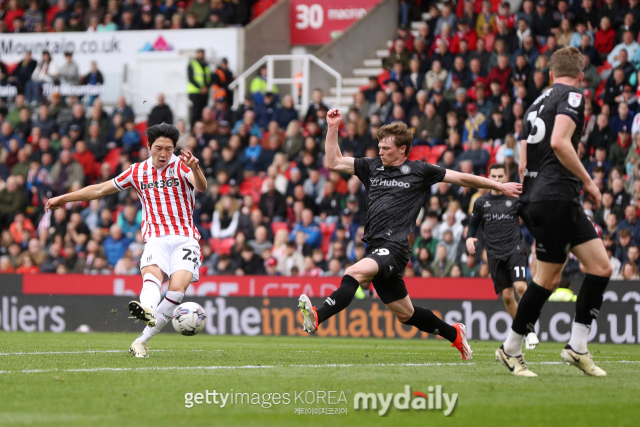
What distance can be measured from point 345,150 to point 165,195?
10677 millimetres

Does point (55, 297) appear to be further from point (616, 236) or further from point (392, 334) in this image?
point (616, 236)

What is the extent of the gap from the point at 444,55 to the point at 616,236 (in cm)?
630

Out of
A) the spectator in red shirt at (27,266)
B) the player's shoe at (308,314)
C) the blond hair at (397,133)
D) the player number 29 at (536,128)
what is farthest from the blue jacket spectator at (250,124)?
the player number 29 at (536,128)

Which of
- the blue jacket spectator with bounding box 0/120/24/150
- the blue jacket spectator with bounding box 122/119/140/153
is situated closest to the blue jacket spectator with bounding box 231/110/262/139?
the blue jacket spectator with bounding box 122/119/140/153

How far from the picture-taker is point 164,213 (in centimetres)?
952

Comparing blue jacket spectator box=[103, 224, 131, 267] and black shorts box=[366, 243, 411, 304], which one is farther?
blue jacket spectator box=[103, 224, 131, 267]

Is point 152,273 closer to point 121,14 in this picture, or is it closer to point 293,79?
point 293,79

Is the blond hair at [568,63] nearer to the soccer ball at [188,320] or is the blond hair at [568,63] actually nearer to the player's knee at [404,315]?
the player's knee at [404,315]

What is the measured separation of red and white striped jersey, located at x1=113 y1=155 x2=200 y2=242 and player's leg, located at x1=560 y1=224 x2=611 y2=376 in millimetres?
4028

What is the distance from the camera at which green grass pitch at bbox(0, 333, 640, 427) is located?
5.44 meters

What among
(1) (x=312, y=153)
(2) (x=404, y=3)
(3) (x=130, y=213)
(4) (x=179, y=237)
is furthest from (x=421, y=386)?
(2) (x=404, y=3)

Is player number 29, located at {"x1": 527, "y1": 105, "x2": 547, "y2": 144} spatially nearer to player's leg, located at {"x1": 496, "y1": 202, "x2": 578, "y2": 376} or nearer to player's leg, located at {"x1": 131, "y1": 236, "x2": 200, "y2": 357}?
player's leg, located at {"x1": 496, "y1": 202, "x2": 578, "y2": 376}

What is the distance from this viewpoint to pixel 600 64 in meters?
18.5

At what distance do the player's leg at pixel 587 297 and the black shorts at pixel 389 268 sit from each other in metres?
1.77
